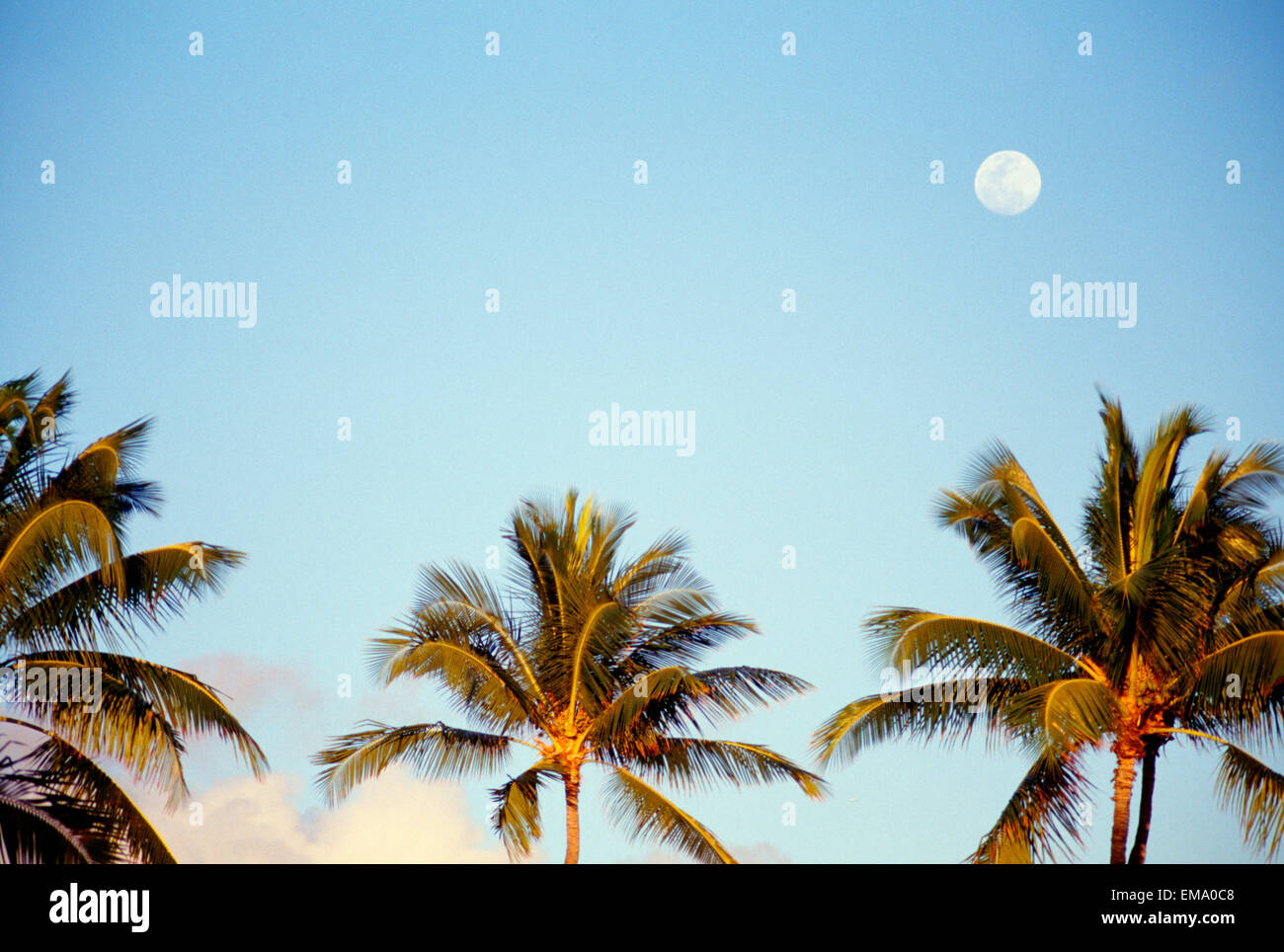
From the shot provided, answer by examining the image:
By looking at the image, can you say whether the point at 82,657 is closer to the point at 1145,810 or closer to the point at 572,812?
the point at 572,812

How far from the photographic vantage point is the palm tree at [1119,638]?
61.3 feet

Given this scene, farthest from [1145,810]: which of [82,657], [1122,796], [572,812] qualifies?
[82,657]

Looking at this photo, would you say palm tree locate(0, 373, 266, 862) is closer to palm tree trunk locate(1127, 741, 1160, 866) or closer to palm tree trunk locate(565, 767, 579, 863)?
palm tree trunk locate(565, 767, 579, 863)

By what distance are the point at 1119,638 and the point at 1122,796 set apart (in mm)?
2442

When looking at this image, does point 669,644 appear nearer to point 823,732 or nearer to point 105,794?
point 823,732

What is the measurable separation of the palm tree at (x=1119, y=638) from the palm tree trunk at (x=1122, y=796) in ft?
0.06

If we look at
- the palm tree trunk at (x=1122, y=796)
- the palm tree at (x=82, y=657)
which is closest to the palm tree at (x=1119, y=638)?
the palm tree trunk at (x=1122, y=796)

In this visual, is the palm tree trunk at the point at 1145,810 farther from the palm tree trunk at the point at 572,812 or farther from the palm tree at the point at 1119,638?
the palm tree trunk at the point at 572,812

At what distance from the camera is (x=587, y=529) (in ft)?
74.6

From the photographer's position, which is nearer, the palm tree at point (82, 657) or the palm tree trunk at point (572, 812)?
the palm tree at point (82, 657)

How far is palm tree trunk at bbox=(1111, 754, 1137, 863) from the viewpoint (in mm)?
19797
